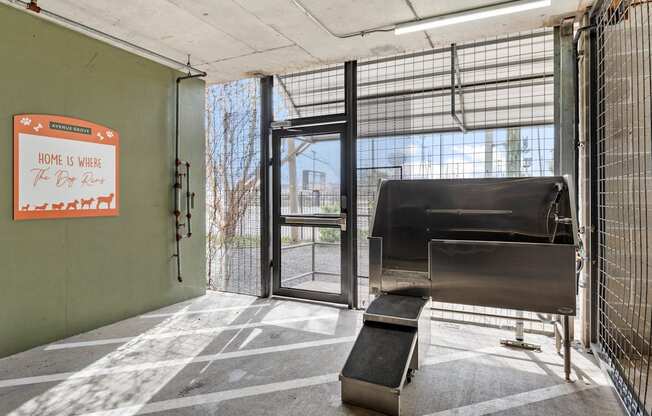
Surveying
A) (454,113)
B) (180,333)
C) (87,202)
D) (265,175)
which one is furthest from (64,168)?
(454,113)

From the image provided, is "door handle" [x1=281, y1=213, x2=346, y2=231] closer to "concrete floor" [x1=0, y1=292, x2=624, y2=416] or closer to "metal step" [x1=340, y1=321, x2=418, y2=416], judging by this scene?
"concrete floor" [x1=0, y1=292, x2=624, y2=416]

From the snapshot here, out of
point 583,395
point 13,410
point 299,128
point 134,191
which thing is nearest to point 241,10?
point 299,128

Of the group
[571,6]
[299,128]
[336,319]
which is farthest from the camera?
[299,128]

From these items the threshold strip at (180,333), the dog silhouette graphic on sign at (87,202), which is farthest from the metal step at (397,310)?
the dog silhouette graphic on sign at (87,202)

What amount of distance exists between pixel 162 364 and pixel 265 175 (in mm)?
2377

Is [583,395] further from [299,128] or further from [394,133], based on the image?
[299,128]

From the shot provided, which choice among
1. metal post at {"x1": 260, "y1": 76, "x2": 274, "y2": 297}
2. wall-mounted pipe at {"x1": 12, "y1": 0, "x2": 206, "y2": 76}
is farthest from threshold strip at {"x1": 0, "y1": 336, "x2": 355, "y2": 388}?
wall-mounted pipe at {"x1": 12, "y1": 0, "x2": 206, "y2": 76}

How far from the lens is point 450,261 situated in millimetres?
2785

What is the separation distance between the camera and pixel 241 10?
9.96 ft

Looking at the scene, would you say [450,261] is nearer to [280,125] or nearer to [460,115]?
[460,115]

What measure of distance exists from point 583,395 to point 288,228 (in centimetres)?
310

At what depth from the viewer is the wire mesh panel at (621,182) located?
262 centimetres

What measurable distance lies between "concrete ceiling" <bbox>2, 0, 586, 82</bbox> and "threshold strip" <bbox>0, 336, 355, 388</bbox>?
8.86 ft

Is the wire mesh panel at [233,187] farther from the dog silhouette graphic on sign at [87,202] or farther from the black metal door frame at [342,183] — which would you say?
the dog silhouette graphic on sign at [87,202]
